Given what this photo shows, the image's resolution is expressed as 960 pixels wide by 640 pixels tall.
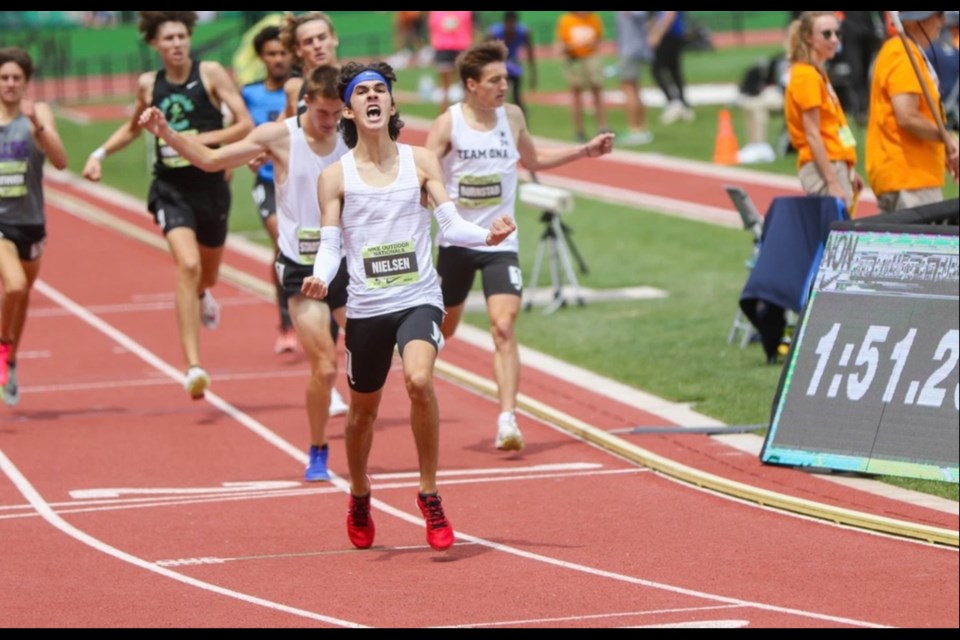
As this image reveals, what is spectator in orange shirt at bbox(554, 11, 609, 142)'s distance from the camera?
27.8 meters

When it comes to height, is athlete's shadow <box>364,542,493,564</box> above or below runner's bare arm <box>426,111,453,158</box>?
below

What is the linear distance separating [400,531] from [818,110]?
4586 mm

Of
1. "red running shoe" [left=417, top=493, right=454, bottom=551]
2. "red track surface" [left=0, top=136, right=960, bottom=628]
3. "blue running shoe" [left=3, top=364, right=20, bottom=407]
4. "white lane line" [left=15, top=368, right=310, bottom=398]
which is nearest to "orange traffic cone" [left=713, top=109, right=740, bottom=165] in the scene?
"red track surface" [left=0, top=136, right=960, bottom=628]

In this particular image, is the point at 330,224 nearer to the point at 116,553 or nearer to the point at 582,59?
the point at 116,553

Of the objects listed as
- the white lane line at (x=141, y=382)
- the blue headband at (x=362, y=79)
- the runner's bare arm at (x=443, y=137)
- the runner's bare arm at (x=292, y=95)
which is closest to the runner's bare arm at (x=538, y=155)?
the runner's bare arm at (x=443, y=137)

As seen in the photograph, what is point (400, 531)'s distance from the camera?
9547 millimetres

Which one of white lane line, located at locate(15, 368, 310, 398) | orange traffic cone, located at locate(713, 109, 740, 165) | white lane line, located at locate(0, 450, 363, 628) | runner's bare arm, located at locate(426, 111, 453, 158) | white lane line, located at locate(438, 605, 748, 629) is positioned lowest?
orange traffic cone, located at locate(713, 109, 740, 165)

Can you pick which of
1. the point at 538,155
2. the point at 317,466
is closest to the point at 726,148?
the point at 538,155

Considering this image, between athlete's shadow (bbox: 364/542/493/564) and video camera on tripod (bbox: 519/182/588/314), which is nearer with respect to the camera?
athlete's shadow (bbox: 364/542/493/564)

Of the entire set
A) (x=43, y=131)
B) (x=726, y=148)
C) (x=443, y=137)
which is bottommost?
(x=726, y=148)

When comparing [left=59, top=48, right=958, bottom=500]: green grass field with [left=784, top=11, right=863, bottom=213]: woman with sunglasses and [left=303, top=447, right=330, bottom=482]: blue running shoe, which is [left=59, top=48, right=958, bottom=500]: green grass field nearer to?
[left=784, top=11, right=863, bottom=213]: woman with sunglasses

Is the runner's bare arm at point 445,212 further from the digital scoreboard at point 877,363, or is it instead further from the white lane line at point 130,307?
the white lane line at point 130,307

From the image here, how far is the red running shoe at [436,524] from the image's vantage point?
880cm

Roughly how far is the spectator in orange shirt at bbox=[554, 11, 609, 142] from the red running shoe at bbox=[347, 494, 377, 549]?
19.0 metres
